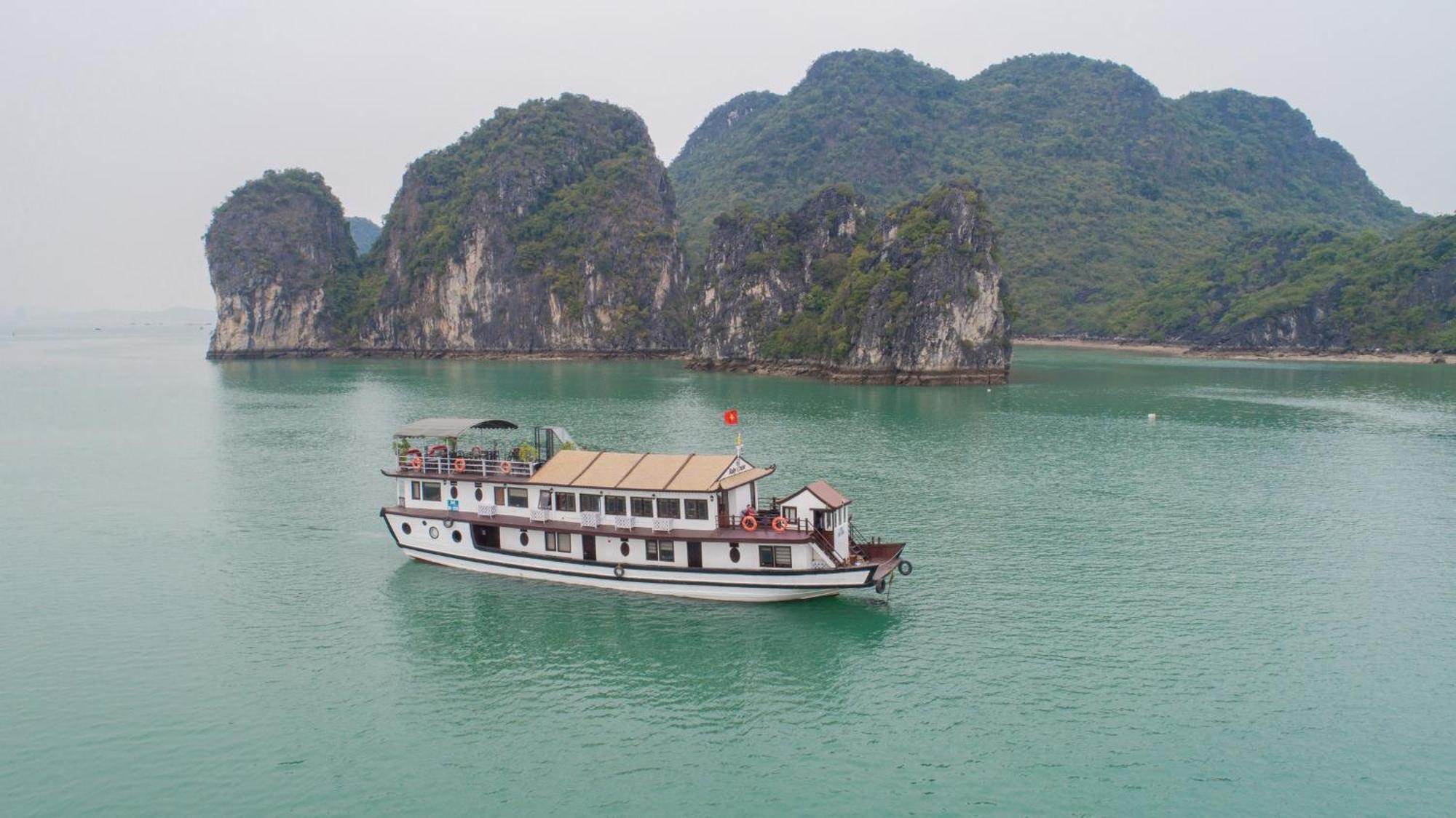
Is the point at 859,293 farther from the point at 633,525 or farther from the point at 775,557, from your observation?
the point at 775,557

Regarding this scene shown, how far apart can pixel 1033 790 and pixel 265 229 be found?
181 meters

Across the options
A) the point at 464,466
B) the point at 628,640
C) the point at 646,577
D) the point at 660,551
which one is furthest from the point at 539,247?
the point at 628,640

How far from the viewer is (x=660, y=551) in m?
27.2

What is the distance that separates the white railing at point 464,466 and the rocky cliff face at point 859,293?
234 feet

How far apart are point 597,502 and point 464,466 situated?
5.48m

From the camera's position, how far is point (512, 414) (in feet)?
235

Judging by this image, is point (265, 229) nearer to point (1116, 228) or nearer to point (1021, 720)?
point (1116, 228)

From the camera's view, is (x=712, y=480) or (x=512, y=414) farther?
(x=512, y=414)

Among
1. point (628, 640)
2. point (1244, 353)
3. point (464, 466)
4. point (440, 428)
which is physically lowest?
point (628, 640)

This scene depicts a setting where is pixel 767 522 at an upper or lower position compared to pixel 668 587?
upper

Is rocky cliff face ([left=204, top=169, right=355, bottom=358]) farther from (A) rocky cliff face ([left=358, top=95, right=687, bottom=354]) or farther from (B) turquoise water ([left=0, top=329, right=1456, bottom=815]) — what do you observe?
(B) turquoise water ([left=0, top=329, right=1456, bottom=815])

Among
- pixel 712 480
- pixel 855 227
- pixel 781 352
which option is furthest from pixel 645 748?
pixel 855 227

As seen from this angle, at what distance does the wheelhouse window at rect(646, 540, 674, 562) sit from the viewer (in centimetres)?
2720

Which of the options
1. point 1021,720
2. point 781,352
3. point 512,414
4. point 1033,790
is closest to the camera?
point 1033,790
